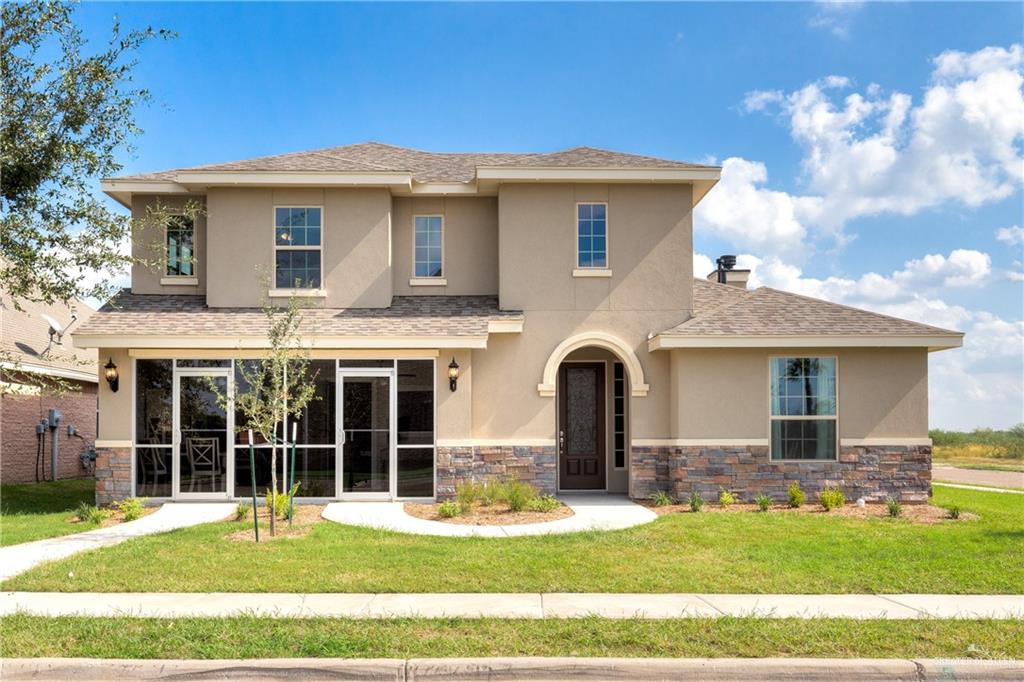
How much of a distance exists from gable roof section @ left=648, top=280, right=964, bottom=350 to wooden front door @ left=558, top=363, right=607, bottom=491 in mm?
1952

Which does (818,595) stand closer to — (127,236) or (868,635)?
(868,635)

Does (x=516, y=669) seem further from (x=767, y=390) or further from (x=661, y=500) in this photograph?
(x=767, y=390)

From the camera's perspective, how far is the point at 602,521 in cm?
1322

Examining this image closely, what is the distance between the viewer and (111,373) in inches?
600

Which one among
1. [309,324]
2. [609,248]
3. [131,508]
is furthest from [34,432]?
[609,248]

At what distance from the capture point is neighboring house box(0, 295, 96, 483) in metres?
18.8

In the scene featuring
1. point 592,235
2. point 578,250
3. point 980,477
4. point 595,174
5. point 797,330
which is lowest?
point 980,477

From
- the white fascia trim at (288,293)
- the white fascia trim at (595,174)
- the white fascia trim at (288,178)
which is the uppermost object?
the white fascia trim at (595,174)

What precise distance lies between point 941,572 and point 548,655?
5288 millimetres

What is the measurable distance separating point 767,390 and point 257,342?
934cm

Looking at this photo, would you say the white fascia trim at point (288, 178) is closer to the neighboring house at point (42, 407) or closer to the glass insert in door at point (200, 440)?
the glass insert in door at point (200, 440)

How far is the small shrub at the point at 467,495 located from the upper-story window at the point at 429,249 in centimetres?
455

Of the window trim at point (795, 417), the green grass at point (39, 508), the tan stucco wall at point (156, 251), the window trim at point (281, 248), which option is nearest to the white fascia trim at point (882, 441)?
the window trim at point (795, 417)

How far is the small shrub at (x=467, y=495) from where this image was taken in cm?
1437
